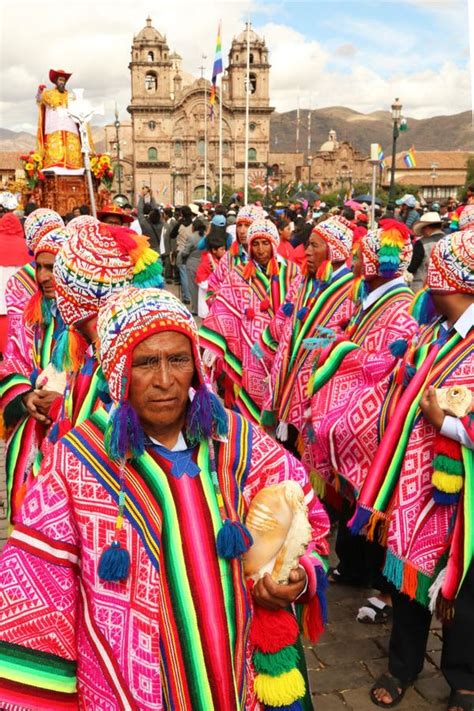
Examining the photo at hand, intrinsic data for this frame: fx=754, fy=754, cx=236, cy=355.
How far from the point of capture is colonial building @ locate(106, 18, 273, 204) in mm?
100750

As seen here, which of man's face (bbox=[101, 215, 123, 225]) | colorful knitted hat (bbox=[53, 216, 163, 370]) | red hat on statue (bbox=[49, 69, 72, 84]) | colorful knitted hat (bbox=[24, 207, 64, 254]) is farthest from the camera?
red hat on statue (bbox=[49, 69, 72, 84])

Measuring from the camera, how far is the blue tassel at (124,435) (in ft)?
6.65

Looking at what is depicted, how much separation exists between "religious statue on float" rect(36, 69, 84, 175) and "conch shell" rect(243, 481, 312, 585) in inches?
536

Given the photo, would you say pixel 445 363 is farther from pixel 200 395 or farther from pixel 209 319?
pixel 209 319

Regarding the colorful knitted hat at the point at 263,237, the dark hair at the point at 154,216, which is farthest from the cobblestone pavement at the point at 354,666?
the dark hair at the point at 154,216

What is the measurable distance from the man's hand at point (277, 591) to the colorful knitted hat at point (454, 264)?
175cm

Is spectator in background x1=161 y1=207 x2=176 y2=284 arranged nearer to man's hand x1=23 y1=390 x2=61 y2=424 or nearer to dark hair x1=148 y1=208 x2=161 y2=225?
dark hair x1=148 y1=208 x2=161 y2=225

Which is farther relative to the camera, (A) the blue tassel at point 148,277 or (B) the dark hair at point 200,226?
(B) the dark hair at point 200,226

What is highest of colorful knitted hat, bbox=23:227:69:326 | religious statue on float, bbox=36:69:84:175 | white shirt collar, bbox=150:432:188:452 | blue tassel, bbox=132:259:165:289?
religious statue on float, bbox=36:69:84:175

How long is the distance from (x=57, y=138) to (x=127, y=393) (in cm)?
1379

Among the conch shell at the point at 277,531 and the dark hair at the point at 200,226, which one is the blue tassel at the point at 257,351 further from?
the dark hair at the point at 200,226

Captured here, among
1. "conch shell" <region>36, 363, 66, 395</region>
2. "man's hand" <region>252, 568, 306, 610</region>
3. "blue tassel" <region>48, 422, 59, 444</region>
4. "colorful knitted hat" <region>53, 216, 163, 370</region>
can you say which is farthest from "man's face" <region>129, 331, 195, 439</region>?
"conch shell" <region>36, 363, 66, 395</region>

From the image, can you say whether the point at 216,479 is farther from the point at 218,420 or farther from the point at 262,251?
the point at 262,251

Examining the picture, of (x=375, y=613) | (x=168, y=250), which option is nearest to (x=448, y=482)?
(x=375, y=613)
